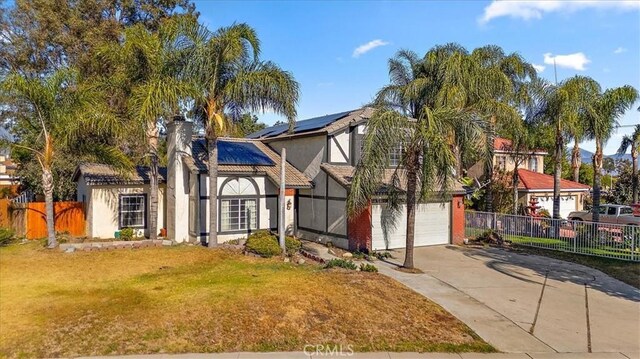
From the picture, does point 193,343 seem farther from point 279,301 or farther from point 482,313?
point 482,313

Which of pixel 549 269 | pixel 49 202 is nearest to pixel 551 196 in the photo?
pixel 549 269

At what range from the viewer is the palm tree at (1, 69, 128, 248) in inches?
560

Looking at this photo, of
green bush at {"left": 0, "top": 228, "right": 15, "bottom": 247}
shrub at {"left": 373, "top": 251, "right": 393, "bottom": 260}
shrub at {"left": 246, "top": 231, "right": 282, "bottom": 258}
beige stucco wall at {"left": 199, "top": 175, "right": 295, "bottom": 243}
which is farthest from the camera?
beige stucco wall at {"left": 199, "top": 175, "right": 295, "bottom": 243}

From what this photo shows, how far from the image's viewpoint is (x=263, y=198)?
18453 millimetres

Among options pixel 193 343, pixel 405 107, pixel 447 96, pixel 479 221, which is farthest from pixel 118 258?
pixel 479 221

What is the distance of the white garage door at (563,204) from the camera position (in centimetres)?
2959

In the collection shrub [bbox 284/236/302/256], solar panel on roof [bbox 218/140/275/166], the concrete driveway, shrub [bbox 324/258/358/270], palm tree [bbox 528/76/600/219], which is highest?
palm tree [bbox 528/76/600/219]

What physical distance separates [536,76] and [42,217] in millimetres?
26786

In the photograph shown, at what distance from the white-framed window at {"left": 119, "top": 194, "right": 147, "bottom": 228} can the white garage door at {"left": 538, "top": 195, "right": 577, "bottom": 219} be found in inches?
1058

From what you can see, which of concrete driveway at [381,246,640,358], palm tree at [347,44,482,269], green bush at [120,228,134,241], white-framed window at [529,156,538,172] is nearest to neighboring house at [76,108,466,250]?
green bush at [120,228,134,241]

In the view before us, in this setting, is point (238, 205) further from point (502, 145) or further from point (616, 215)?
point (502, 145)

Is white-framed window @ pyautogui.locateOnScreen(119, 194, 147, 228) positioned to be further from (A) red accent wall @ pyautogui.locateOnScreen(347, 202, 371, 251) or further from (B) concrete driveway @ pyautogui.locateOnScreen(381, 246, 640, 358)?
(B) concrete driveway @ pyautogui.locateOnScreen(381, 246, 640, 358)

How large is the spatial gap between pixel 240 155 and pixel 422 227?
928 centimetres

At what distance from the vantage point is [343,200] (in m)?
16.8
